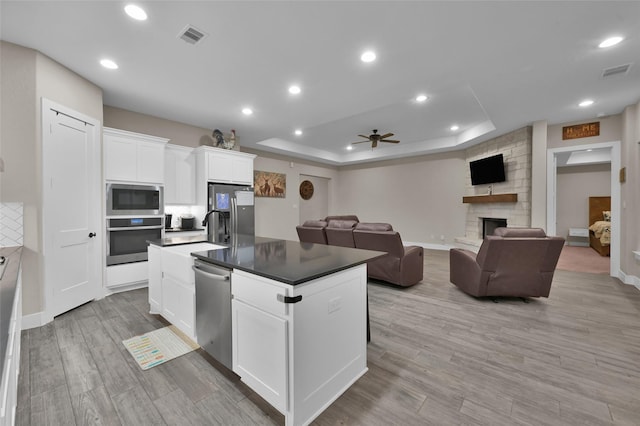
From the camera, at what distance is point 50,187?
9.02 feet

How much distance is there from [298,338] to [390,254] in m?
2.57

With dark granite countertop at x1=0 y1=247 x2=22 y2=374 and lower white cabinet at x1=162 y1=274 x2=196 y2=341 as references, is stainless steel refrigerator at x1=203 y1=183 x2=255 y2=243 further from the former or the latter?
dark granite countertop at x1=0 y1=247 x2=22 y2=374

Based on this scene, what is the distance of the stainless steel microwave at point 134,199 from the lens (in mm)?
3467

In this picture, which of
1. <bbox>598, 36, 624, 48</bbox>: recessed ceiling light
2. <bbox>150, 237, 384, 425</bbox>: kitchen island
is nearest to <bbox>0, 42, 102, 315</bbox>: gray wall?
<bbox>150, 237, 384, 425</bbox>: kitchen island

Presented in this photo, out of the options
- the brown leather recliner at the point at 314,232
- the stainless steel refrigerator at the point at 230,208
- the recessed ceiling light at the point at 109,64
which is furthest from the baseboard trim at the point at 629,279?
the recessed ceiling light at the point at 109,64

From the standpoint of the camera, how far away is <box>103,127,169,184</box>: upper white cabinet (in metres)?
3.48

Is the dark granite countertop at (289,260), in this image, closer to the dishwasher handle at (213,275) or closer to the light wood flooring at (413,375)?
the dishwasher handle at (213,275)

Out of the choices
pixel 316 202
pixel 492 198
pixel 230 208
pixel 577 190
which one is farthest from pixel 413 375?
pixel 577 190

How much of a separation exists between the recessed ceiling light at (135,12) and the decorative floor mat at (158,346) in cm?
283

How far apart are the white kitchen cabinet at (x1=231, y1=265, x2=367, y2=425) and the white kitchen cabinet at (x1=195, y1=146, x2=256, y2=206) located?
348cm

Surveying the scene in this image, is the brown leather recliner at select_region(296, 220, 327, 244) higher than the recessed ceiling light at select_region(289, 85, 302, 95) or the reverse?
the reverse

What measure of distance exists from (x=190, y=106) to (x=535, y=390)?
16.4ft

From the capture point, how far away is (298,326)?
4.44 ft

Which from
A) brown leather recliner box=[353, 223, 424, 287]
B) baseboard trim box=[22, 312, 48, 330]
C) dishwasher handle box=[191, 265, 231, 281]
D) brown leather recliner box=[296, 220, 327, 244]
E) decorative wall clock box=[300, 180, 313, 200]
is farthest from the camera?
decorative wall clock box=[300, 180, 313, 200]
